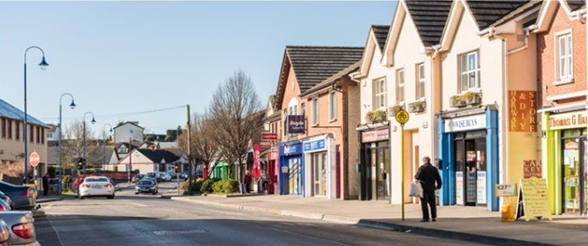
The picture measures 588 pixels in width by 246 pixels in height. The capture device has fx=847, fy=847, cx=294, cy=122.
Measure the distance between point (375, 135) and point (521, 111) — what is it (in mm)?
10695

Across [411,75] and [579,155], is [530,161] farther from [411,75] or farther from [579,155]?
[411,75]

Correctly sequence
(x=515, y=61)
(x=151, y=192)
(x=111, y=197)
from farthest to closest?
(x=151, y=192) → (x=111, y=197) → (x=515, y=61)

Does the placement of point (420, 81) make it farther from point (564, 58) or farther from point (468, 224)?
point (468, 224)

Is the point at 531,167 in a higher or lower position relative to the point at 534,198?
higher

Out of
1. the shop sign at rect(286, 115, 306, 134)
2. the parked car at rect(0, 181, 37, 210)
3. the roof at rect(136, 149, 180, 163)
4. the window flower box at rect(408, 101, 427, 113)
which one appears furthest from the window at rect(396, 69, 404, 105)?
the roof at rect(136, 149, 180, 163)

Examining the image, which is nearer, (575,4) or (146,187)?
(575,4)

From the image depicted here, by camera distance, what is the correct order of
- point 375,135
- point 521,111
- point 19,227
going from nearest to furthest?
point 19,227 < point 521,111 < point 375,135

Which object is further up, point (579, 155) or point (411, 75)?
point (411, 75)

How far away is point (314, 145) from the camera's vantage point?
43.0 m

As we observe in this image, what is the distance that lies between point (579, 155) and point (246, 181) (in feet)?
106

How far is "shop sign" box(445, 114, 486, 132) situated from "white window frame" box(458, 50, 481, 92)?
997 mm

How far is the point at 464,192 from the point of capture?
27.9 meters

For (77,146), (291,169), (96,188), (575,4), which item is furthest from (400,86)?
(77,146)

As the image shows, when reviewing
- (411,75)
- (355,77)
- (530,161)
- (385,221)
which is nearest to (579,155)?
(530,161)
